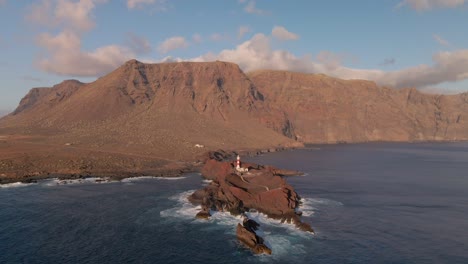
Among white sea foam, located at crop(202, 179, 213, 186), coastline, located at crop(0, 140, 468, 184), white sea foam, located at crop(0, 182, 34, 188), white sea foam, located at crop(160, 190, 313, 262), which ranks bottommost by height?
white sea foam, located at crop(160, 190, 313, 262)

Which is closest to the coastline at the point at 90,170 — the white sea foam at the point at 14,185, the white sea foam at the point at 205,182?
the white sea foam at the point at 14,185

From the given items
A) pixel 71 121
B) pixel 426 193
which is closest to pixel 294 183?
pixel 426 193

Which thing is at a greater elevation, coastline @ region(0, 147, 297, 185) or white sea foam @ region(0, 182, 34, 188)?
coastline @ region(0, 147, 297, 185)

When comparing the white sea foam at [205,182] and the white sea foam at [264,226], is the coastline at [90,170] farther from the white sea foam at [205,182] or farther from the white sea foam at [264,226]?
the white sea foam at [264,226]

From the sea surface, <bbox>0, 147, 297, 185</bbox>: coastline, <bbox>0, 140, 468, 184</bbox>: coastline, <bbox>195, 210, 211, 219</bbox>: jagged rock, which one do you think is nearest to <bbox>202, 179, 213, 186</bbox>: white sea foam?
the sea surface

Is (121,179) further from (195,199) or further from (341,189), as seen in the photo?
(341,189)

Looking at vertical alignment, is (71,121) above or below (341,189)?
above

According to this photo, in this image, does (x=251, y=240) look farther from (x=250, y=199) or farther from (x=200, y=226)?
(x=250, y=199)

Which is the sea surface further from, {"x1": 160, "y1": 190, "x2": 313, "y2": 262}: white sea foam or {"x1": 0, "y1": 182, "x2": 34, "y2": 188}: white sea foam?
{"x1": 0, "y1": 182, "x2": 34, "y2": 188}: white sea foam

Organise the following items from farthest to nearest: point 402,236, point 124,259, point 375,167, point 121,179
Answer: point 375,167 < point 121,179 < point 402,236 < point 124,259

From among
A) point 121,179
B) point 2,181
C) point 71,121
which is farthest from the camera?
point 71,121
